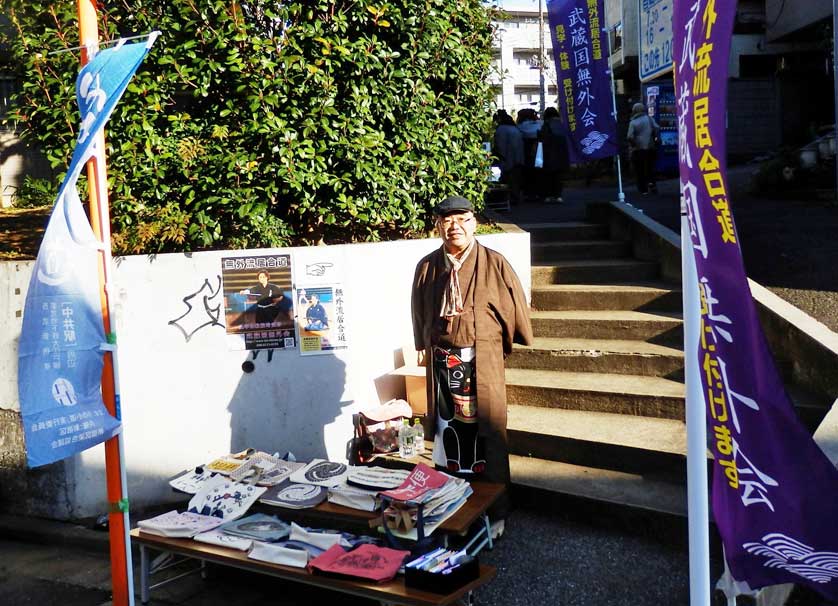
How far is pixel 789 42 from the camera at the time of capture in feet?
65.5

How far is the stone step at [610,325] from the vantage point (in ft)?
21.7

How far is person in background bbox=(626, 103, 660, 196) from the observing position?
1424 cm

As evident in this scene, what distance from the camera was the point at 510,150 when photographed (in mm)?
13375

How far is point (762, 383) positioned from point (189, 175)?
16.6 feet

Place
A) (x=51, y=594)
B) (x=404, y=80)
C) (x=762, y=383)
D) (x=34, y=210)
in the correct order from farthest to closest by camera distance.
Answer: (x=34, y=210) < (x=404, y=80) < (x=51, y=594) < (x=762, y=383)

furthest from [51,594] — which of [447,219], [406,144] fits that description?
[406,144]

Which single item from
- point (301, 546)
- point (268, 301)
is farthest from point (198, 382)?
point (301, 546)

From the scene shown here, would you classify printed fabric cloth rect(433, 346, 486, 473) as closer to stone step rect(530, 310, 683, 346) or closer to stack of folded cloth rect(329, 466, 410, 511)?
stack of folded cloth rect(329, 466, 410, 511)

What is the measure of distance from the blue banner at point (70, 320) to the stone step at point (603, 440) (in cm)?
306

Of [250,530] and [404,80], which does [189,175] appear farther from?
[250,530]

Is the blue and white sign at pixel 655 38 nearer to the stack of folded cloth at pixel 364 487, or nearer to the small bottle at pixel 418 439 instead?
the stack of folded cloth at pixel 364 487

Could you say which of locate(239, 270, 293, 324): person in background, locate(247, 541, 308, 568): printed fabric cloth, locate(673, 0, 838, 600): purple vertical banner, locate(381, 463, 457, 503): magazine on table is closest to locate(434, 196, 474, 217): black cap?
locate(381, 463, 457, 503): magazine on table

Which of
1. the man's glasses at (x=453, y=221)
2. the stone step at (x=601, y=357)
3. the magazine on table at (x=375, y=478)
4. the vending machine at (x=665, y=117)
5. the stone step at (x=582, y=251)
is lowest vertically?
the magazine on table at (x=375, y=478)

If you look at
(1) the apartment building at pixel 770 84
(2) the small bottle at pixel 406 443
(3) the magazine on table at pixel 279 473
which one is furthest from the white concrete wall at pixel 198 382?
(1) the apartment building at pixel 770 84
